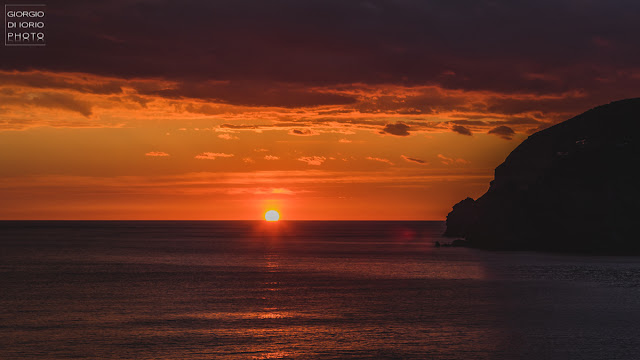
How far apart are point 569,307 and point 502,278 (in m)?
23.3

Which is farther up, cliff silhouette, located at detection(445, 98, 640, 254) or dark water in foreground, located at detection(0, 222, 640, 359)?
cliff silhouette, located at detection(445, 98, 640, 254)

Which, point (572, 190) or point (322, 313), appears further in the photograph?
point (572, 190)

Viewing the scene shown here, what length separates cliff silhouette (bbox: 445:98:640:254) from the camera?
111062 mm

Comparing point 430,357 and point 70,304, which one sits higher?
point 70,304

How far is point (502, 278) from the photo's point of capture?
2911 inches

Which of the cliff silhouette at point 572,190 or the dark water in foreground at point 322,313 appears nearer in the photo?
the dark water in foreground at point 322,313

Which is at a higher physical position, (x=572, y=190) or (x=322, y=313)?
(x=572, y=190)

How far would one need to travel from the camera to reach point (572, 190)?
11475 centimetres

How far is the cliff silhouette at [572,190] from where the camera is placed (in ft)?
364

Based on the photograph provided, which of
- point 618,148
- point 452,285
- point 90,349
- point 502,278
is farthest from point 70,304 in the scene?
point 618,148

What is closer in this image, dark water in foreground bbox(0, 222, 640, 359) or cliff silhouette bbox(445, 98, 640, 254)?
dark water in foreground bbox(0, 222, 640, 359)

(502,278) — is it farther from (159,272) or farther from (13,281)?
(13,281)

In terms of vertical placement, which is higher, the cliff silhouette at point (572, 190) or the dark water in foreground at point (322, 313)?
the cliff silhouette at point (572, 190)

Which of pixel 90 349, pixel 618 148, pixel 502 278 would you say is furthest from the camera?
pixel 618 148
